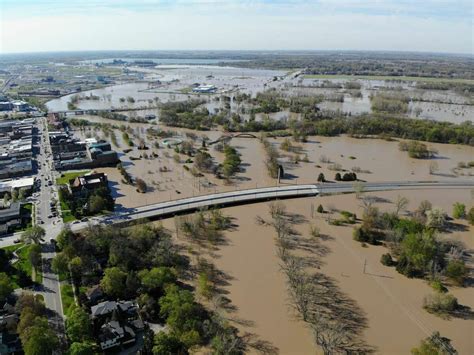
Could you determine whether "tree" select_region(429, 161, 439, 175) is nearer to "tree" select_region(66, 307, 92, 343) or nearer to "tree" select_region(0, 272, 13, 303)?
"tree" select_region(66, 307, 92, 343)

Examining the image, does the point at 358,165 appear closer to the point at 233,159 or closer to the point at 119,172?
the point at 233,159

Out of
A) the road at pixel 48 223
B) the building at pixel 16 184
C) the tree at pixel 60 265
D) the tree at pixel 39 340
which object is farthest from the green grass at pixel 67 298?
the building at pixel 16 184

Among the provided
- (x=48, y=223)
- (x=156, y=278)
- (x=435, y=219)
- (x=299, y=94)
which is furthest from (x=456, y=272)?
(x=299, y=94)

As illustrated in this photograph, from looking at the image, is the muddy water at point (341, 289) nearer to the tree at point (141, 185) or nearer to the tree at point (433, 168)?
the tree at point (141, 185)

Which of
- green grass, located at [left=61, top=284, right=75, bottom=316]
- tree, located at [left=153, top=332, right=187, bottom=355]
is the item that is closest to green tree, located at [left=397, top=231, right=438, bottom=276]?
tree, located at [left=153, top=332, right=187, bottom=355]

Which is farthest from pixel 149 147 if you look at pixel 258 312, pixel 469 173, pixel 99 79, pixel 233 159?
pixel 99 79
